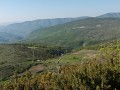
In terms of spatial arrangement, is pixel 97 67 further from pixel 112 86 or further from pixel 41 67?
pixel 41 67

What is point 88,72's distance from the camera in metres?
71.9

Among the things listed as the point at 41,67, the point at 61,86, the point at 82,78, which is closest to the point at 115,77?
the point at 82,78

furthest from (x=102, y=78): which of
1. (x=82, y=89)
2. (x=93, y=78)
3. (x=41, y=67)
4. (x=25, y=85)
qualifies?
(x=41, y=67)

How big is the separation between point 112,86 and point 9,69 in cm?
12404

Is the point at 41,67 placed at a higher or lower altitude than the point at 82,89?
lower

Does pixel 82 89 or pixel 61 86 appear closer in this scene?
pixel 82 89

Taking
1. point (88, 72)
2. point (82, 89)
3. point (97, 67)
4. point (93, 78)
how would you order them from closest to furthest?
1. point (82, 89)
2. point (93, 78)
3. point (88, 72)
4. point (97, 67)

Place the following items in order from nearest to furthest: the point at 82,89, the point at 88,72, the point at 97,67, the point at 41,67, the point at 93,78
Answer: the point at 82,89 < the point at 93,78 < the point at 88,72 < the point at 97,67 < the point at 41,67

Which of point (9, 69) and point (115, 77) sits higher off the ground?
point (115, 77)

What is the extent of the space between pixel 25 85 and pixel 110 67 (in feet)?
71.1

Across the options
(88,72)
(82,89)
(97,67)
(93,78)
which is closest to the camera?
(82,89)

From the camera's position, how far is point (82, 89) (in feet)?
206

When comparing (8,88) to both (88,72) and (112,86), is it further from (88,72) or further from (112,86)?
(112,86)

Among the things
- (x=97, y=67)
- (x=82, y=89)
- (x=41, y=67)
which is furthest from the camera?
(x=41, y=67)
